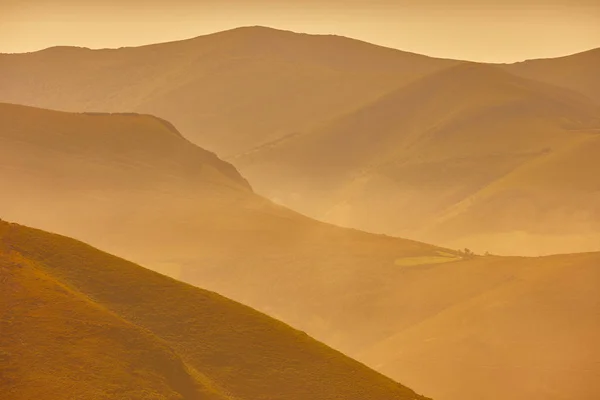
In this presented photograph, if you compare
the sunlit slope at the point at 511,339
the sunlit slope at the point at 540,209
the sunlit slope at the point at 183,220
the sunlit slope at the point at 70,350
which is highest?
the sunlit slope at the point at 540,209

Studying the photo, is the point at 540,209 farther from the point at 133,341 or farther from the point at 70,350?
the point at 70,350

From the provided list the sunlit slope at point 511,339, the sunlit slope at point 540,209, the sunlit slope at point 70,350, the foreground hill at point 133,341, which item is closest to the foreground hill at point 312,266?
the sunlit slope at point 511,339

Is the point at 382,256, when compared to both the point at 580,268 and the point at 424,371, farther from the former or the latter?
the point at 424,371

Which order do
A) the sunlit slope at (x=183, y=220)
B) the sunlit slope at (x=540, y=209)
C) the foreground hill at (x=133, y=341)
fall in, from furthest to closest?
the sunlit slope at (x=540, y=209) → the sunlit slope at (x=183, y=220) → the foreground hill at (x=133, y=341)

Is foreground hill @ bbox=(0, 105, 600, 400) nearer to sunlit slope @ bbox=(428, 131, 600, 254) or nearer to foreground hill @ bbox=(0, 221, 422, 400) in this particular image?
foreground hill @ bbox=(0, 221, 422, 400)

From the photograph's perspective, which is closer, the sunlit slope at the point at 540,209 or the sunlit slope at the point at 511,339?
the sunlit slope at the point at 511,339

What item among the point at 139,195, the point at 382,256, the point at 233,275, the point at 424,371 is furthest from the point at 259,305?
the point at 139,195

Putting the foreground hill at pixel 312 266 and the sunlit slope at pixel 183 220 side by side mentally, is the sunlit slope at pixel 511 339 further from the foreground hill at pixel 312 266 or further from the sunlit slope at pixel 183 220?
the sunlit slope at pixel 183 220
